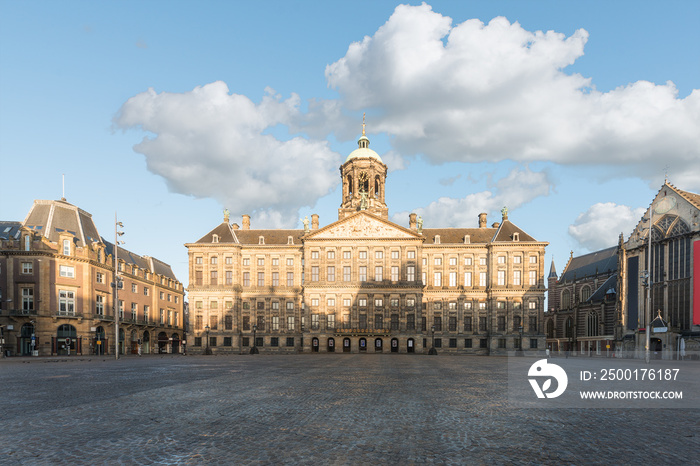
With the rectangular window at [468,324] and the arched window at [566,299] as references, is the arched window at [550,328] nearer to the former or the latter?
the arched window at [566,299]

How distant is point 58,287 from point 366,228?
4224 centimetres

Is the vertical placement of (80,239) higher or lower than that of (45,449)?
higher

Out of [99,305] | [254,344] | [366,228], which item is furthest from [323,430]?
[254,344]

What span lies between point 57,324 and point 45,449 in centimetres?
5910

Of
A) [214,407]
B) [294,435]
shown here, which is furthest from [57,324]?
[294,435]

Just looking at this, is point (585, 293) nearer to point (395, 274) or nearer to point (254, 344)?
point (395, 274)

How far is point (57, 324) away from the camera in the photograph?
197 feet

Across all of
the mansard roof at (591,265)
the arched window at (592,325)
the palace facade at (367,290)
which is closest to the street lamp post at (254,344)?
the palace facade at (367,290)

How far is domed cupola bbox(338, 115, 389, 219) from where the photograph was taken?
84.3 meters

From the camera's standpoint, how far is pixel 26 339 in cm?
5888

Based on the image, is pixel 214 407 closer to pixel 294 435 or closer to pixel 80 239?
pixel 294 435

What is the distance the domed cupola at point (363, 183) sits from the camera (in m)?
84.3

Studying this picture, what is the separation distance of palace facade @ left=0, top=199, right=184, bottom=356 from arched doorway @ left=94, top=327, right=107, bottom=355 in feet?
0.43

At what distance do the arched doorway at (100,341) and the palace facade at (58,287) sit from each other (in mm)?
130
